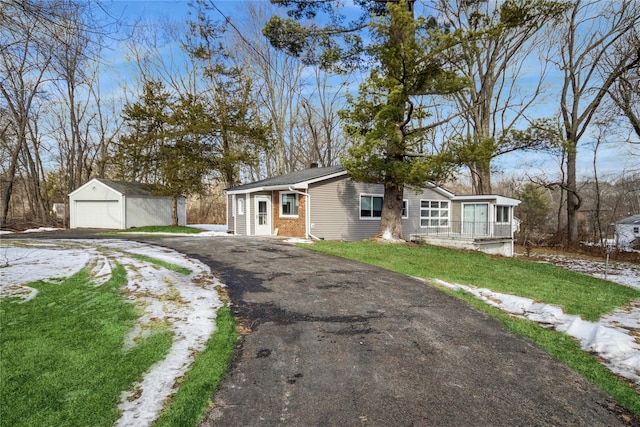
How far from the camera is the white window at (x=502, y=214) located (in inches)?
751

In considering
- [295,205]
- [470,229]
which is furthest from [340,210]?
[470,229]

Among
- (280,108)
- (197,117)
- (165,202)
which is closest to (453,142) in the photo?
(197,117)

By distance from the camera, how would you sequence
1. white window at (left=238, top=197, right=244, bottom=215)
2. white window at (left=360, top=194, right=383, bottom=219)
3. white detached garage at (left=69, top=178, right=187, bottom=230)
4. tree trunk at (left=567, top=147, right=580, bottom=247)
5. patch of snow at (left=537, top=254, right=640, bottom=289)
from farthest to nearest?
1. white detached garage at (left=69, top=178, right=187, bottom=230)
2. tree trunk at (left=567, top=147, right=580, bottom=247)
3. white window at (left=238, top=197, right=244, bottom=215)
4. white window at (left=360, top=194, right=383, bottom=219)
5. patch of snow at (left=537, top=254, right=640, bottom=289)

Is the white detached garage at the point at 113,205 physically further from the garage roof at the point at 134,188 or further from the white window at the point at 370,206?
the white window at the point at 370,206

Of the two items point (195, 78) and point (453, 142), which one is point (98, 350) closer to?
point (453, 142)

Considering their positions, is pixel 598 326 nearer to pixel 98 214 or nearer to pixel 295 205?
pixel 295 205

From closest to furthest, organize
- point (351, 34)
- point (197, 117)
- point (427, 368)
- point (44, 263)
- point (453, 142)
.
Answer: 1. point (427, 368)
2. point (44, 263)
3. point (453, 142)
4. point (351, 34)
5. point (197, 117)

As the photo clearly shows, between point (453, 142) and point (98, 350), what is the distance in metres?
11.4

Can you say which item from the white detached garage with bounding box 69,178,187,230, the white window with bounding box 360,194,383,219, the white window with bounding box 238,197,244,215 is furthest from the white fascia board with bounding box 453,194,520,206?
the white detached garage with bounding box 69,178,187,230

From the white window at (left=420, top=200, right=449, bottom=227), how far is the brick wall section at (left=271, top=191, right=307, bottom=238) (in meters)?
6.84

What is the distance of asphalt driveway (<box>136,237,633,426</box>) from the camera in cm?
275

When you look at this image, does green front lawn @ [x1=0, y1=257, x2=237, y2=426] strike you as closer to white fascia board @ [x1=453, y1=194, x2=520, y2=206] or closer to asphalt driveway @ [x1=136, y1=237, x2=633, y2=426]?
asphalt driveway @ [x1=136, y1=237, x2=633, y2=426]

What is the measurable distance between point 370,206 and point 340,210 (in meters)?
1.73

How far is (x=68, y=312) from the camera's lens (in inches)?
192
